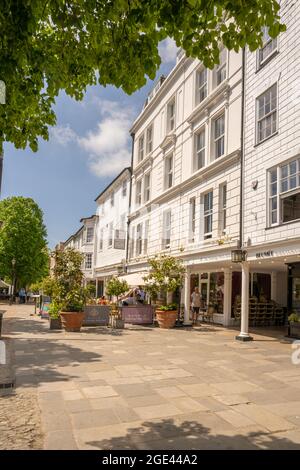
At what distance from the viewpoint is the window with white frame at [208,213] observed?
712 inches

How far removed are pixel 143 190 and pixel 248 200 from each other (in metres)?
13.0

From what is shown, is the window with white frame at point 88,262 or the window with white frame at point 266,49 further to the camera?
the window with white frame at point 88,262

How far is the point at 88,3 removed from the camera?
4.80 meters

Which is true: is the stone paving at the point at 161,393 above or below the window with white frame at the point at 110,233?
below

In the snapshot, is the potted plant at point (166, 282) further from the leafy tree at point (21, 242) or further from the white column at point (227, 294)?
the leafy tree at point (21, 242)

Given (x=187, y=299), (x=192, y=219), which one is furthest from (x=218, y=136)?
(x=187, y=299)

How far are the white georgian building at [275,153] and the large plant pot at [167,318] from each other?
4696mm

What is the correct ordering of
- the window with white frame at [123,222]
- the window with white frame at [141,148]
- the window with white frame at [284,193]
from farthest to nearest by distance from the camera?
1. the window with white frame at [123,222]
2. the window with white frame at [141,148]
3. the window with white frame at [284,193]

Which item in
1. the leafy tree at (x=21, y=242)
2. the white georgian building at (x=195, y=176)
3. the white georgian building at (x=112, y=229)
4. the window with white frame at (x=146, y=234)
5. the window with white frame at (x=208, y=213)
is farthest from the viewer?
the leafy tree at (x=21, y=242)

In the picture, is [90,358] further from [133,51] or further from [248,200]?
[248,200]

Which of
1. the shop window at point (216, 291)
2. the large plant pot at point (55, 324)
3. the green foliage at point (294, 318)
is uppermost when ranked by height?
the shop window at point (216, 291)

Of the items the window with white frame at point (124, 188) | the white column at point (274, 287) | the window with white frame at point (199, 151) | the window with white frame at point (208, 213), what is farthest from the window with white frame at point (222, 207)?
the window with white frame at point (124, 188)

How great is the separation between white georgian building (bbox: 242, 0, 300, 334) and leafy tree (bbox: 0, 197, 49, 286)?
107ft

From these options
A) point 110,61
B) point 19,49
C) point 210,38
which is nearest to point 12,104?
point 19,49
